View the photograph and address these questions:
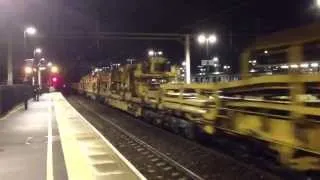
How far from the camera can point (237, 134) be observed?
14258mm

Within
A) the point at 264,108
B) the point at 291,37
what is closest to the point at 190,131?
the point at 264,108

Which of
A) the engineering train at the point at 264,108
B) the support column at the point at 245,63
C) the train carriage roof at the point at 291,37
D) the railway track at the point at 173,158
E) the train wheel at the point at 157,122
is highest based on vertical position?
the train carriage roof at the point at 291,37

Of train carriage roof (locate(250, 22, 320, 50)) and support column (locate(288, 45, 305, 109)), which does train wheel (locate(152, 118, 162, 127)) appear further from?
support column (locate(288, 45, 305, 109))

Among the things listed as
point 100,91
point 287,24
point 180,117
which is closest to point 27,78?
point 100,91

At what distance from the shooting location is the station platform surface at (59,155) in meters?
12.9

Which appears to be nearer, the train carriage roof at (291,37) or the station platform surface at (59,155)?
the train carriage roof at (291,37)

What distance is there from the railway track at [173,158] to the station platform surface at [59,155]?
0.59m

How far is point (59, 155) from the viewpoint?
1598cm

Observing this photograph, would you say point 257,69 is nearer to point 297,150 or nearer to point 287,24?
point 297,150

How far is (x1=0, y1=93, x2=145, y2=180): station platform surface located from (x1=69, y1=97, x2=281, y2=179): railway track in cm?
59

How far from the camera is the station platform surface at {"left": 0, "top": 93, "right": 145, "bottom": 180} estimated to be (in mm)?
12922

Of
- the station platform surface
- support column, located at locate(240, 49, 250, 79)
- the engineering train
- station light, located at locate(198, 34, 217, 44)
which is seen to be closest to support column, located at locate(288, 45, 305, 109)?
the engineering train

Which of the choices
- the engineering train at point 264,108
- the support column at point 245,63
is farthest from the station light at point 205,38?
the support column at point 245,63

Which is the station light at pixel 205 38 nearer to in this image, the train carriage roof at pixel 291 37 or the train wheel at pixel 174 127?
the train wheel at pixel 174 127
